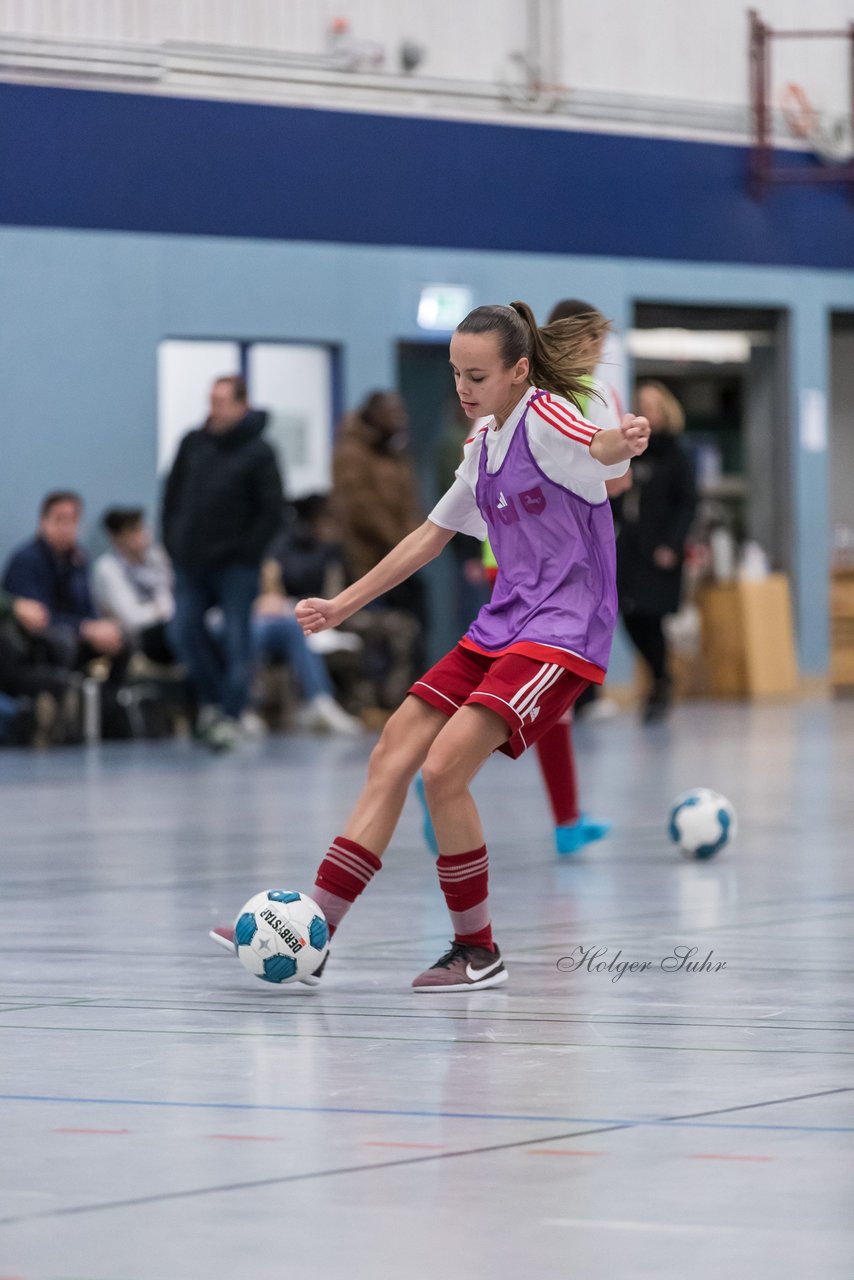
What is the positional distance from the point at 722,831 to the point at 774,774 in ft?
12.6

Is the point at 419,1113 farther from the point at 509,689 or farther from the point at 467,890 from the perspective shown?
the point at 509,689

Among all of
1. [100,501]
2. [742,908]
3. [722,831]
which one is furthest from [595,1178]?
[100,501]

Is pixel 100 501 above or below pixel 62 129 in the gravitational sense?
below

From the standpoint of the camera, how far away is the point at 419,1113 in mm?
4180

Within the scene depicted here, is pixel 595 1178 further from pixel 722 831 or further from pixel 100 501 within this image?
pixel 100 501

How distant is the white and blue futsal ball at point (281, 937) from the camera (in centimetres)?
559

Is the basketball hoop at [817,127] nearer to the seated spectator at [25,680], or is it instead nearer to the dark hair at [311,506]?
the dark hair at [311,506]

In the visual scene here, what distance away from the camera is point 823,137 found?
73.9 feet

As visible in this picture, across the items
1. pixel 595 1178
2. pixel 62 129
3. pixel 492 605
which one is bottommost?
pixel 595 1178

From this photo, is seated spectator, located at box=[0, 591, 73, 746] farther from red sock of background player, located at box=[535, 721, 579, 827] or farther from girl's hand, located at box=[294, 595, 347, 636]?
girl's hand, located at box=[294, 595, 347, 636]

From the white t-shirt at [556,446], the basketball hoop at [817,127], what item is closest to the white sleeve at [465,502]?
the white t-shirt at [556,446]

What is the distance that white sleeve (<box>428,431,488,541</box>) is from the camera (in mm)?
5945

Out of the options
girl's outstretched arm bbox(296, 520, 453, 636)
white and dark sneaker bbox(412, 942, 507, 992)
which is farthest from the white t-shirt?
white and dark sneaker bbox(412, 942, 507, 992)

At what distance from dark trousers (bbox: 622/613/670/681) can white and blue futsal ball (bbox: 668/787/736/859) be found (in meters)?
8.59
